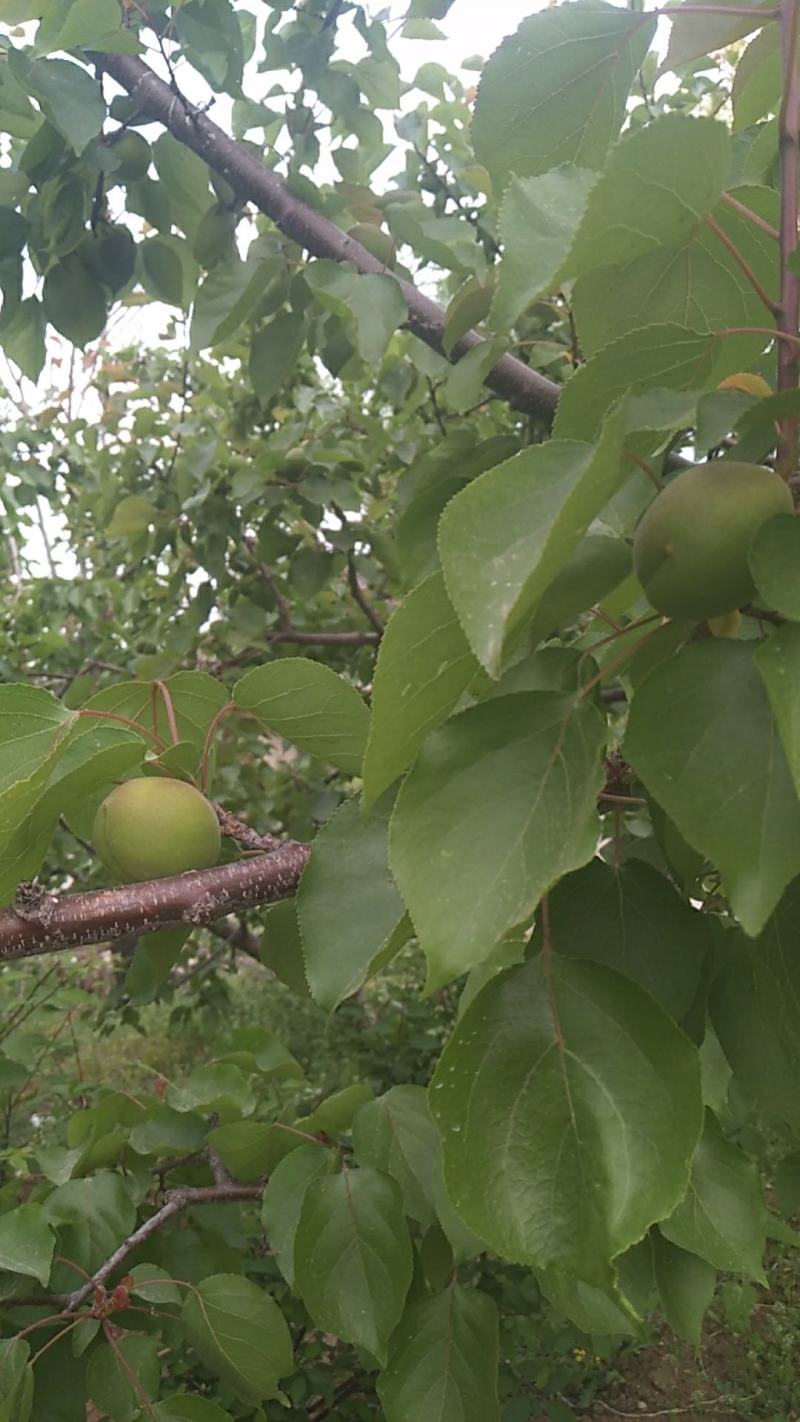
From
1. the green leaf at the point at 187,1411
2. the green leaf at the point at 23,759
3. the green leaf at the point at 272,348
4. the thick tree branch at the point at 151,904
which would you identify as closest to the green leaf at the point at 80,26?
the green leaf at the point at 272,348

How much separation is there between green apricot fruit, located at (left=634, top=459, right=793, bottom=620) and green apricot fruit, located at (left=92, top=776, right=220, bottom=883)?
0.50 m

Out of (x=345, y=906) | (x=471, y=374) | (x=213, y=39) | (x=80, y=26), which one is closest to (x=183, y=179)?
(x=213, y=39)

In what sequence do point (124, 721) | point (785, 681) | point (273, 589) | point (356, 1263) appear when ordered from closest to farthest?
1. point (785, 681)
2. point (124, 721)
3. point (356, 1263)
4. point (273, 589)

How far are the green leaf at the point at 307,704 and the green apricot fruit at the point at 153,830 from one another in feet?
0.33

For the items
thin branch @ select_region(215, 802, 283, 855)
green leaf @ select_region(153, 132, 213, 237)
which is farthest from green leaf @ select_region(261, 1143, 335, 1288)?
green leaf @ select_region(153, 132, 213, 237)

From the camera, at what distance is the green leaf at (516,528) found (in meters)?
0.41

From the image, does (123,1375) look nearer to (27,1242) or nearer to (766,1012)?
(27,1242)

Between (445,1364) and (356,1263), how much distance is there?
0.51 ft

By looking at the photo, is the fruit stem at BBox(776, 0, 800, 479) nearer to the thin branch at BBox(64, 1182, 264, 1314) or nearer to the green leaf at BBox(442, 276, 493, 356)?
the green leaf at BBox(442, 276, 493, 356)

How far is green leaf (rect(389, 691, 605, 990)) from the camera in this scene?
1.48 ft

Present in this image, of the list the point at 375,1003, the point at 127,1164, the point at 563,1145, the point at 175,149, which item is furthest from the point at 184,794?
the point at 375,1003

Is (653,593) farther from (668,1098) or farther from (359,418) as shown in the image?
(359,418)

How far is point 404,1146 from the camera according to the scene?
3.68 feet

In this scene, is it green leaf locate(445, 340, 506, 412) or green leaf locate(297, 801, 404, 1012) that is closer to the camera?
green leaf locate(297, 801, 404, 1012)
